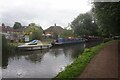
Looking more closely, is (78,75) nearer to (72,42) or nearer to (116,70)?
(116,70)

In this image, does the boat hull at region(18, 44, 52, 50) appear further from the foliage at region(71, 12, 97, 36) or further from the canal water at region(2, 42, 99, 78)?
the foliage at region(71, 12, 97, 36)

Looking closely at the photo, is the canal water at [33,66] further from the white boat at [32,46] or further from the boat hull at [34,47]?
the white boat at [32,46]

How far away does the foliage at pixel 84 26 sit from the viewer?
275 ft

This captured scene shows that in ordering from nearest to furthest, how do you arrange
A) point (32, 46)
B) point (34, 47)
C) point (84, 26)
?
1. point (32, 46)
2. point (34, 47)
3. point (84, 26)

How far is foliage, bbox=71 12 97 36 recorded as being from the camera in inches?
3302

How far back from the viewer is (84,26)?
8388 centimetres

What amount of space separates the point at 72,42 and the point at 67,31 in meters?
16.2

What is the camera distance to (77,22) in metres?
86.8

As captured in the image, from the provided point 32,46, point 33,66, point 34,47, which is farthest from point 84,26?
point 33,66

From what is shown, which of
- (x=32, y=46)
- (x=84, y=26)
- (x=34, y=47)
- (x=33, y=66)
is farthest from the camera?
(x=84, y=26)

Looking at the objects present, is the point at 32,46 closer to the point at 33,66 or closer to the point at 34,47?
the point at 34,47

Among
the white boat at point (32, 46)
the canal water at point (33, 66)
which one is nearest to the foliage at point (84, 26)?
the white boat at point (32, 46)

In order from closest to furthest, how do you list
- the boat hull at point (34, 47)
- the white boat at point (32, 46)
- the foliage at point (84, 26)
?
the boat hull at point (34, 47), the white boat at point (32, 46), the foliage at point (84, 26)

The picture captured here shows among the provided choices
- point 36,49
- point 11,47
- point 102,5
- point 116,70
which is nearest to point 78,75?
point 116,70
